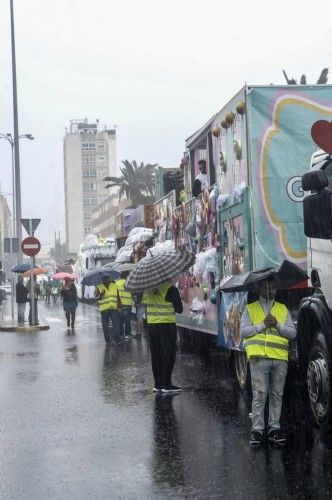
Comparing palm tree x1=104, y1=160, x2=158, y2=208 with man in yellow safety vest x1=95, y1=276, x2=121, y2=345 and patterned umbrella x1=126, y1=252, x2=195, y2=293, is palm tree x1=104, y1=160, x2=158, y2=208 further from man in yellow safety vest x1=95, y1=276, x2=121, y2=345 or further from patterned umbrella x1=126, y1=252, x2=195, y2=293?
patterned umbrella x1=126, y1=252, x2=195, y2=293

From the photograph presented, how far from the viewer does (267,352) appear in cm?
814

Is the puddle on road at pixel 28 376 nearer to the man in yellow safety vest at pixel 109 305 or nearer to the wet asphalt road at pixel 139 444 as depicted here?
the wet asphalt road at pixel 139 444

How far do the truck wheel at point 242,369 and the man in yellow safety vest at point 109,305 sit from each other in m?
8.81

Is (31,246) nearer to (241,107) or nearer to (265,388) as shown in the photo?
(241,107)

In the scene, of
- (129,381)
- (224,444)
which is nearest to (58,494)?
(224,444)

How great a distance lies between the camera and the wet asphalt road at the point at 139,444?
6.73m

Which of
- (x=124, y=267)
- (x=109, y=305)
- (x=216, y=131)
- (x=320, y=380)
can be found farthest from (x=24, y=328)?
(x=320, y=380)

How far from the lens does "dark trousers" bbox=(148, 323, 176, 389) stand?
12.0 m

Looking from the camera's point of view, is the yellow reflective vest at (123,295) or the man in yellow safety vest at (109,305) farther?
the yellow reflective vest at (123,295)

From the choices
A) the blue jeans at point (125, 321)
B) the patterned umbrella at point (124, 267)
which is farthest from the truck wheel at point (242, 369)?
the blue jeans at point (125, 321)

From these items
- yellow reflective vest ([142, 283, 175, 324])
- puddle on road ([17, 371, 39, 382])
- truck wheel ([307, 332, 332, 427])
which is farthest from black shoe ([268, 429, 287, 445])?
puddle on road ([17, 371, 39, 382])

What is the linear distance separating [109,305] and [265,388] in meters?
12.8

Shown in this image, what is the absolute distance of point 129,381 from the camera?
13.5 m

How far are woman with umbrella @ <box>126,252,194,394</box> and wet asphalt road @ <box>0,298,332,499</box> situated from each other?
1.22 feet
